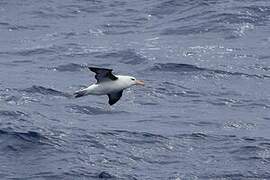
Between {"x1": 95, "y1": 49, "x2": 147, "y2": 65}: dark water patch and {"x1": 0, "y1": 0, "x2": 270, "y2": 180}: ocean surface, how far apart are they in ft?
0.18

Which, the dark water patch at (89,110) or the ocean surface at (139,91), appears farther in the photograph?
the dark water patch at (89,110)

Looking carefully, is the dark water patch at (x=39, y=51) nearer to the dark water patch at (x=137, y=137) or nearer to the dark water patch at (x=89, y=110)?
the dark water patch at (x=89, y=110)

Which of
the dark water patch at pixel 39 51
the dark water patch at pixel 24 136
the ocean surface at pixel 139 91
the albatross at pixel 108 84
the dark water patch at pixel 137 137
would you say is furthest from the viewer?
the dark water patch at pixel 39 51

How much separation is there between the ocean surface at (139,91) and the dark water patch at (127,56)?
0.06 meters

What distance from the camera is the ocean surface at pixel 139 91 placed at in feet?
111

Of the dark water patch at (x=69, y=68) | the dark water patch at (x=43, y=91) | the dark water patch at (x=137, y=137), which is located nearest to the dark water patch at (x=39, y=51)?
the dark water patch at (x=69, y=68)

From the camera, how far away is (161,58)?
48.2 m

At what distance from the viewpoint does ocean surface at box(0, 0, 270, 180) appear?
3384 cm

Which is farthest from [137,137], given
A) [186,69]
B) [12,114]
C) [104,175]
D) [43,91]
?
[186,69]

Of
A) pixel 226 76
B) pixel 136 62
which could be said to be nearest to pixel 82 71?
pixel 136 62

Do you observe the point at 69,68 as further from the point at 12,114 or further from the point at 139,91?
the point at 12,114

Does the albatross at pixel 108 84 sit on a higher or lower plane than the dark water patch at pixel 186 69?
higher

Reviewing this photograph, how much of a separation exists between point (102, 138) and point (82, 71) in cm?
1039

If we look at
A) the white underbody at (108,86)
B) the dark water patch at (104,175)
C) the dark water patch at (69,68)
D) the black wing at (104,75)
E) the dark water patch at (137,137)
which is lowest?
the dark water patch at (137,137)
